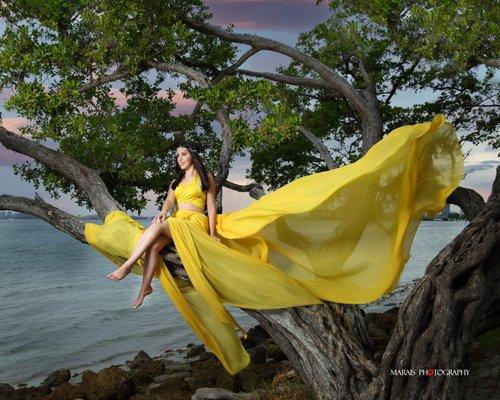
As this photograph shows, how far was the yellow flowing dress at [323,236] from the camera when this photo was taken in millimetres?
4625

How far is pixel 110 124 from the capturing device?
7523 millimetres

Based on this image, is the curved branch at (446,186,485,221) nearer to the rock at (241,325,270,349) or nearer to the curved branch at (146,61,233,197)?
the curved branch at (146,61,233,197)

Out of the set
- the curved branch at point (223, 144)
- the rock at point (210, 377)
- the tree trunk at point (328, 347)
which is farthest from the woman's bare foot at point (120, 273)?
the rock at point (210, 377)

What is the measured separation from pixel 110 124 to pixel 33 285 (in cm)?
2908

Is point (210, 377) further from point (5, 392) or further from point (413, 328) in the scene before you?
point (413, 328)

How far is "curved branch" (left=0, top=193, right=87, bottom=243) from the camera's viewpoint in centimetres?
629

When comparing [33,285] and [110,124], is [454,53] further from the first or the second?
[33,285]

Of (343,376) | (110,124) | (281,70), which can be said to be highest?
(281,70)

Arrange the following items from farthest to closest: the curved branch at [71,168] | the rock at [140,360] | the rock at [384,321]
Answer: the rock at [140,360], the rock at [384,321], the curved branch at [71,168]

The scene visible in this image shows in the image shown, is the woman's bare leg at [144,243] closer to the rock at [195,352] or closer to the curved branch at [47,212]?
the curved branch at [47,212]

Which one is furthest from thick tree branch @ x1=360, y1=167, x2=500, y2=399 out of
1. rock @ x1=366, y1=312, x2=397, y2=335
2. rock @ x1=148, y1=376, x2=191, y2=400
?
rock @ x1=366, y1=312, x2=397, y2=335

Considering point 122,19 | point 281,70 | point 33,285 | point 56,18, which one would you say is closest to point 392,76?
point 281,70

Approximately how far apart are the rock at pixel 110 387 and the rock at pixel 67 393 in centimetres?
11

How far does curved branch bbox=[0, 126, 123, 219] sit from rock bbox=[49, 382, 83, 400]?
272cm
